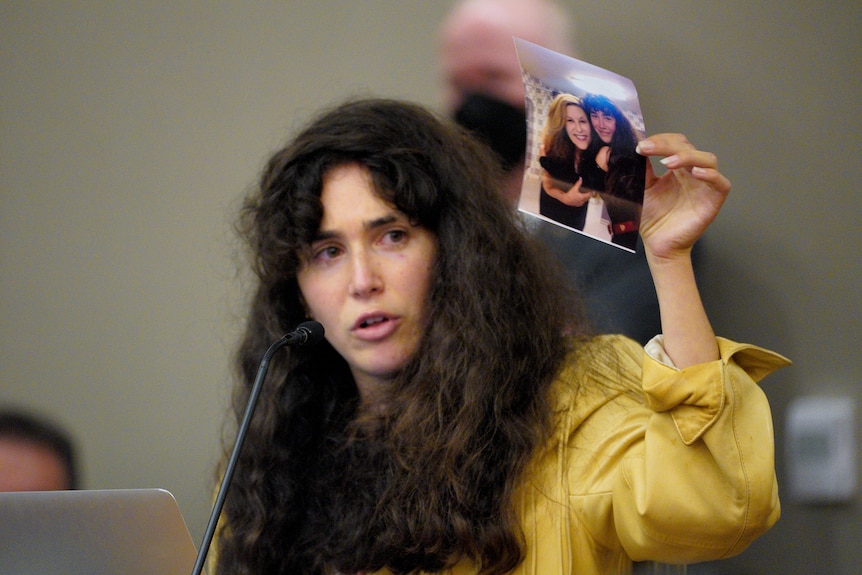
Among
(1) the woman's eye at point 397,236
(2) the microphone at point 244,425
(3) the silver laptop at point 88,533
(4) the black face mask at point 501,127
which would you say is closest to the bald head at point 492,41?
(4) the black face mask at point 501,127

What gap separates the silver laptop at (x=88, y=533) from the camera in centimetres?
105

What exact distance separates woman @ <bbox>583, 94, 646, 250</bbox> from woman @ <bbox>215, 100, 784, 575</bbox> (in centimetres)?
4

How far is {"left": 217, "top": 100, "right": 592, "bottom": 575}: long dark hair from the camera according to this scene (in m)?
1.39

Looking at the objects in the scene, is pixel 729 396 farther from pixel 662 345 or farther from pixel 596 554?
pixel 596 554

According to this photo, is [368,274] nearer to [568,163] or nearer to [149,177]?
[568,163]

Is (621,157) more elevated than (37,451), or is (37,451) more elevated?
(621,157)

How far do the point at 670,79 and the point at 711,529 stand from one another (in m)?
0.90

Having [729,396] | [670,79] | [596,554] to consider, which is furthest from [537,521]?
[670,79]

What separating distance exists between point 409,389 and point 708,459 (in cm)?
50

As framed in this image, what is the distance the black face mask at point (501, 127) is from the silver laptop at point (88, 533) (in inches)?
40.8

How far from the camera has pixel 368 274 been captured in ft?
4.85

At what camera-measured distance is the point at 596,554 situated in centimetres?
138

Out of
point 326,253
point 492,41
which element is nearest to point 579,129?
point 326,253

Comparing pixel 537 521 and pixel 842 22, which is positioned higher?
pixel 842 22
